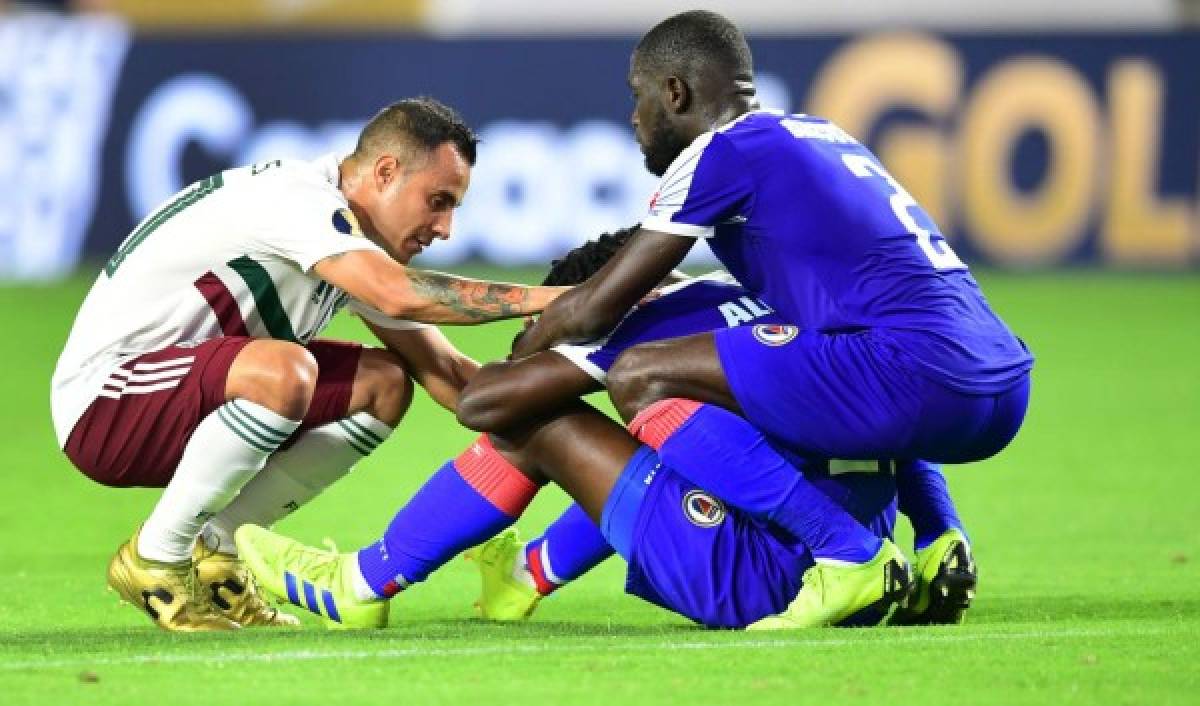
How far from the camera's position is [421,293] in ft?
18.4

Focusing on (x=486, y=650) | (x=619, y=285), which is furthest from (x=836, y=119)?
(x=486, y=650)

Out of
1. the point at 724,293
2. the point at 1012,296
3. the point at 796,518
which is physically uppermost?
the point at 724,293

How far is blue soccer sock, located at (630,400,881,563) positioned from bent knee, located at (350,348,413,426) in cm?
104

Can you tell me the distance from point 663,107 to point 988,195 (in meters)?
13.1

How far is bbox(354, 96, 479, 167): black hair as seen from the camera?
19.3ft

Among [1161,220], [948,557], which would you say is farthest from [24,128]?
[948,557]

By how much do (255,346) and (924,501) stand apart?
5.66 ft

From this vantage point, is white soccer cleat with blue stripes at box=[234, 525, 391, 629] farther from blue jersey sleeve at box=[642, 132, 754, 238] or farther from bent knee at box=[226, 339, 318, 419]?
blue jersey sleeve at box=[642, 132, 754, 238]

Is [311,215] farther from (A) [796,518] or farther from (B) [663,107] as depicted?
(A) [796,518]

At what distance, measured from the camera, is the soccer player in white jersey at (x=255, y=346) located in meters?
5.54

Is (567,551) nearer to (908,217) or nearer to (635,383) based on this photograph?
(635,383)

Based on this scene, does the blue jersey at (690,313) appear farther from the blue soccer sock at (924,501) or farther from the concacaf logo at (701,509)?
the blue soccer sock at (924,501)

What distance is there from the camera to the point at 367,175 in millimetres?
5926

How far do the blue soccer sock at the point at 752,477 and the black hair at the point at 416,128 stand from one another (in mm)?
1141
